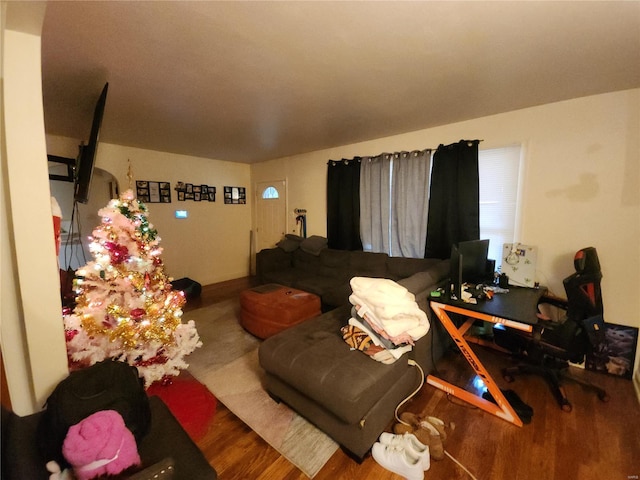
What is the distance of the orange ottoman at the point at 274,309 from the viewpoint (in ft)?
8.79

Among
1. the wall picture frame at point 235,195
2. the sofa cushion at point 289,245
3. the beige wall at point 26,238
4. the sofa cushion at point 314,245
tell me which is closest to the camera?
the beige wall at point 26,238

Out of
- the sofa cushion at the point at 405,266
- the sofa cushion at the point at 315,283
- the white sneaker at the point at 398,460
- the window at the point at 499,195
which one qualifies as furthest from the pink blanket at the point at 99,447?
the window at the point at 499,195

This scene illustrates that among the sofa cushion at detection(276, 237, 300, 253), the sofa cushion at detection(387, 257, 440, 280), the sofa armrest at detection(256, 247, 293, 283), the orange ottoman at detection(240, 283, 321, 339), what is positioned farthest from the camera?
the sofa cushion at detection(276, 237, 300, 253)

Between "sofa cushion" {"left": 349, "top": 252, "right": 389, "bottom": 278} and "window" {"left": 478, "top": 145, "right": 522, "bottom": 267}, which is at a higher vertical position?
"window" {"left": 478, "top": 145, "right": 522, "bottom": 267}

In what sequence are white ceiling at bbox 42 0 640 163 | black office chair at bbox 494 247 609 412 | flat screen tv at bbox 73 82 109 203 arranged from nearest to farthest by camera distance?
1. white ceiling at bbox 42 0 640 163
2. black office chair at bbox 494 247 609 412
3. flat screen tv at bbox 73 82 109 203

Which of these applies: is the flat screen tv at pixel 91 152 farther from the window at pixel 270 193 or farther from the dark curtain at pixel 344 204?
the window at pixel 270 193

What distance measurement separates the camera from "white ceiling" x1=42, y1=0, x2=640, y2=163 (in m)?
1.31

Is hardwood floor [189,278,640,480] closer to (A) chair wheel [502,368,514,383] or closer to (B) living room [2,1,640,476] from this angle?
(A) chair wheel [502,368,514,383]

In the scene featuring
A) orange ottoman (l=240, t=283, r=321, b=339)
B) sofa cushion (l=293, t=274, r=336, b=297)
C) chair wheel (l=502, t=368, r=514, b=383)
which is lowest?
chair wheel (l=502, t=368, r=514, b=383)

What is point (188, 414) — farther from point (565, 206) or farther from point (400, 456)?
point (565, 206)

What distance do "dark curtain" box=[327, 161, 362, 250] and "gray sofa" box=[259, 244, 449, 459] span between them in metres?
1.76

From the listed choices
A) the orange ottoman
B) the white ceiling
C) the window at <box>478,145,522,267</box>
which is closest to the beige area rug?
the orange ottoman

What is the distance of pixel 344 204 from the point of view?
13.1 feet

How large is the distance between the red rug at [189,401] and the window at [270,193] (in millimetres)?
3522
